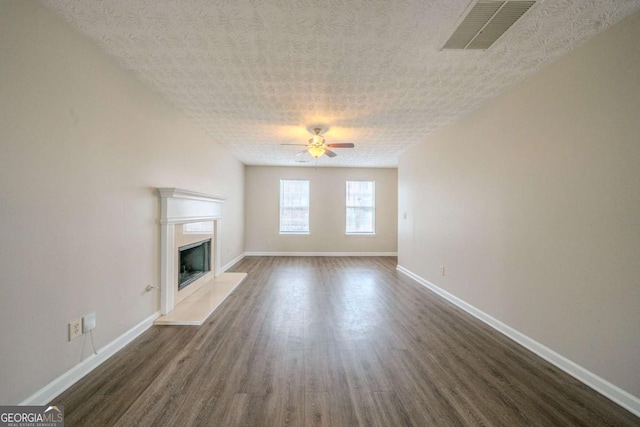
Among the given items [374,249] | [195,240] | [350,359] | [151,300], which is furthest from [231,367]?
[374,249]

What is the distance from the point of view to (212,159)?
4625mm

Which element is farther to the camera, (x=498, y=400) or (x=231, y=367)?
(x=231, y=367)

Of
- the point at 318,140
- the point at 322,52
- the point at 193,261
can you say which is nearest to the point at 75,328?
the point at 193,261

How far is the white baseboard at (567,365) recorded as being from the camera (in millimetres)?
1655

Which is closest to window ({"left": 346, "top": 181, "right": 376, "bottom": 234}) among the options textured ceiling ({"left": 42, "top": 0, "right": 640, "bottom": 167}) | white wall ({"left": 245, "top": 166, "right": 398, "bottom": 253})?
white wall ({"left": 245, "top": 166, "right": 398, "bottom": 253})

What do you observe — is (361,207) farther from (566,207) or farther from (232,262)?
(566,207)

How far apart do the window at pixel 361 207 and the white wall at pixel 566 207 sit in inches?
162

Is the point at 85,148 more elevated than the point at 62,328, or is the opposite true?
the point at 85,148

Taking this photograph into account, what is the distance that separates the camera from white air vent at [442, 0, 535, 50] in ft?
5.24

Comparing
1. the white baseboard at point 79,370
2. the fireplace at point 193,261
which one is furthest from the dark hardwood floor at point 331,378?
the fireplace at point 193,261

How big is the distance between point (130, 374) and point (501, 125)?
162 inches

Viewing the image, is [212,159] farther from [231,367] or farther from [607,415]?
[607,415]

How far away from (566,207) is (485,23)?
1.55 meters

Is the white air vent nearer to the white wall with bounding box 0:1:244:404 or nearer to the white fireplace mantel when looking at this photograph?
the white wall with bounding box 0:1:244:404
